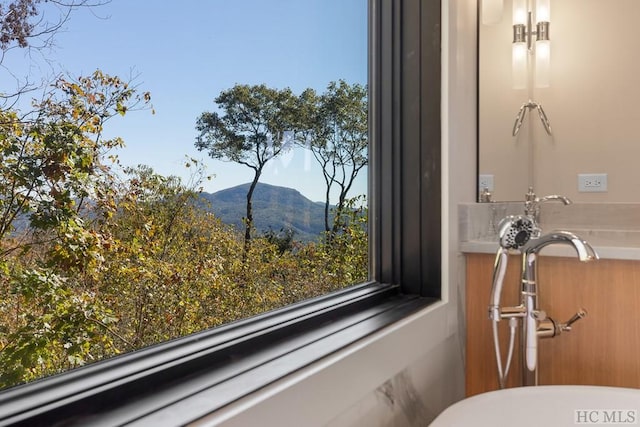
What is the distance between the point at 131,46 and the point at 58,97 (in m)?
0.15

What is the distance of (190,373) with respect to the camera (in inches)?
33.0

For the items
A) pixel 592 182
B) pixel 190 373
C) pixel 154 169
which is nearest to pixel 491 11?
pixel 592 182

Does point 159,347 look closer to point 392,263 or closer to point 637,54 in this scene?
point 392,263

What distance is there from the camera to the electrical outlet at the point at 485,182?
1.92 metres

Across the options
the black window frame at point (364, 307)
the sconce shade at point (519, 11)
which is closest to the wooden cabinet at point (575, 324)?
the black window frame at point (364, 307)

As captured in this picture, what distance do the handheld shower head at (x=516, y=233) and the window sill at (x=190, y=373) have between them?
1.56 ft

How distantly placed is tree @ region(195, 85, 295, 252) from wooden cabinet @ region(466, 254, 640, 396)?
2.98 feet

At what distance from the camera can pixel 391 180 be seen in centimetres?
157

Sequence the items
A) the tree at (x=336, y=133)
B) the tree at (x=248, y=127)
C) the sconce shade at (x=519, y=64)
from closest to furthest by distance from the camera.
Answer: the tree at (x=248, y=127) → the tree at (x=336, y=133) → the sconce shade at (x=519, y=64)

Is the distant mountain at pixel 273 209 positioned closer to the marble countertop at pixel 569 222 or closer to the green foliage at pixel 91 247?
the green foliage at pixel 91 247

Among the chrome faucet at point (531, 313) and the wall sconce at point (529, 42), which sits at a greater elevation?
the wall sconce at point (529, 42)

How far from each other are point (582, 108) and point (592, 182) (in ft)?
1.09

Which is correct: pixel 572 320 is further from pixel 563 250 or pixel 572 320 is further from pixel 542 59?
pixel 542 59

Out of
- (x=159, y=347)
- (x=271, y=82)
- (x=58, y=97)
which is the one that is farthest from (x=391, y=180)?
(x=58, y=97)
